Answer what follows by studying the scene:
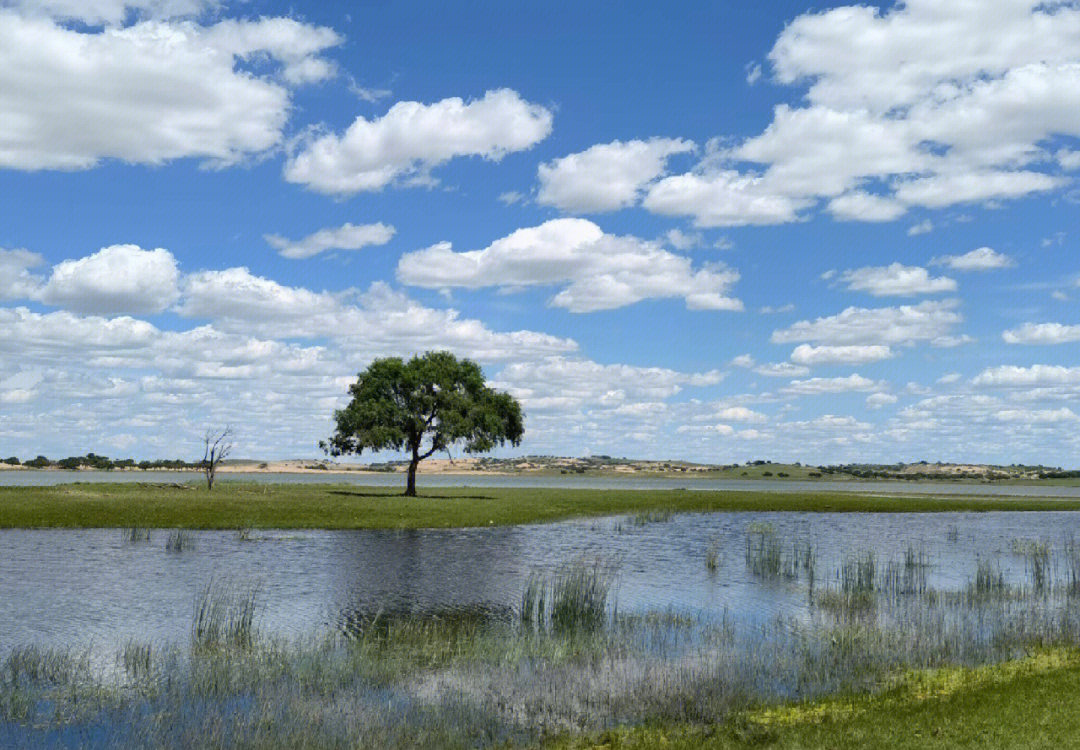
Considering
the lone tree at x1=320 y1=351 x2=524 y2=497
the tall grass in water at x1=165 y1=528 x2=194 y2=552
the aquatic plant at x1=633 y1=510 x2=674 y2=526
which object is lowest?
the aquatic plant at x1=633 y1=510 x2=674 y2=526

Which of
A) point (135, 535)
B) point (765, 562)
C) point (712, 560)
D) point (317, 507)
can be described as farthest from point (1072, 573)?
point (317, 507)

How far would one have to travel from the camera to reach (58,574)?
39469mm

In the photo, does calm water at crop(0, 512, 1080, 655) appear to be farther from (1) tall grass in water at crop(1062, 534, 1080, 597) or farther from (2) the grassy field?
(2) the grassy field

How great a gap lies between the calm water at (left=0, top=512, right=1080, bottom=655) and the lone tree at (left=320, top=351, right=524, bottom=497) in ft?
73.3

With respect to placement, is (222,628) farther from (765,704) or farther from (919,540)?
(919,540)

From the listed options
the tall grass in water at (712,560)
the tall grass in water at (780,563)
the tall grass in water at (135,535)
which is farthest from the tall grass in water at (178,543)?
the tall grass in water at (780,563)

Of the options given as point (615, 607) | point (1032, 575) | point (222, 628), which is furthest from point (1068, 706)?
point (1032, 575)

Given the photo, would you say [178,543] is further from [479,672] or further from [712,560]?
[479,672]

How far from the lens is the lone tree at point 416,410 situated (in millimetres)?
89625

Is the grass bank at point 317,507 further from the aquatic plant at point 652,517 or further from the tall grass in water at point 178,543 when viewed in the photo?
the tall grass in water at point 178,543

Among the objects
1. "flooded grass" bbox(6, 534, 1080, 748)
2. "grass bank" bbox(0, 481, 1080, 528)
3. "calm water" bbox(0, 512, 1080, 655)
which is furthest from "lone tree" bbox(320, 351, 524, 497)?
"flooded grass" bbox(6, 534, 1080, 748)

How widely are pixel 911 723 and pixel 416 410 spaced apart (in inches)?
3022

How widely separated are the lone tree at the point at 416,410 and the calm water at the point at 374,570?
2235 centimetres

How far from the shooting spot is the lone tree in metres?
89.6
